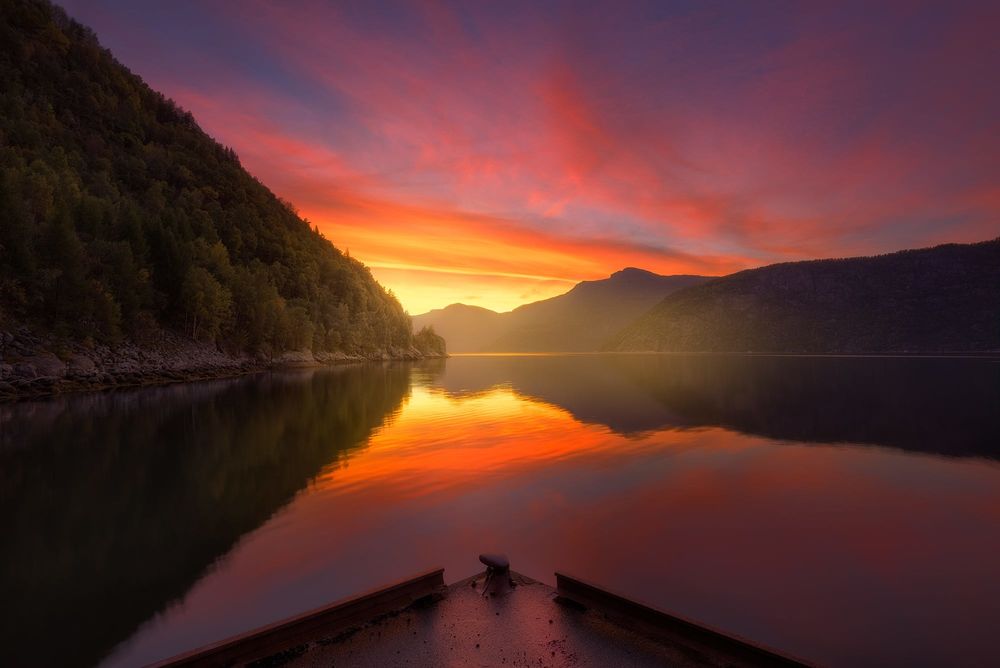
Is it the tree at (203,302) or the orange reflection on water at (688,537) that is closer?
the orange reflection on water at (688,537)

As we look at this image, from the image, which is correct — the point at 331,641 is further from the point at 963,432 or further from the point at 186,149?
the point at 186,149

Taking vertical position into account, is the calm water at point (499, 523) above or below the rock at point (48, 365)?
below

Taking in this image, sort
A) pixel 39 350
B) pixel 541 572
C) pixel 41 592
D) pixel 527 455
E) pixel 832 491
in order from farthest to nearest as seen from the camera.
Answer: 1. pixel 39 350
2. pixel 527 455
3. pixel 832 491
4. pixel 541 572
5. pixel 41 592

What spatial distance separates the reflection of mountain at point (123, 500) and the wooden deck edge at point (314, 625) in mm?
3328

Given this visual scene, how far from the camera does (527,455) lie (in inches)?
1043

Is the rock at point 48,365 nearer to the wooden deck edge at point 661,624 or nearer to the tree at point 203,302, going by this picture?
the tree at point 203,302

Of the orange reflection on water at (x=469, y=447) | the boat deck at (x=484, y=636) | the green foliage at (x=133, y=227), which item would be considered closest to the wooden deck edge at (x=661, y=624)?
the boat deck at (x=484, y=636)

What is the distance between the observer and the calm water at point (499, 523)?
10.1 metres

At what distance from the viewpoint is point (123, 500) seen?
1773 cm

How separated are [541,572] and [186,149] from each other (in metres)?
205

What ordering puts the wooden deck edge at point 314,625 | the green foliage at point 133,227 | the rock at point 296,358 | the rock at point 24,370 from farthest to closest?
the rock at point 296,358, the green foliage at point 133,227, the rock at point 24,370, the wooden deck edge at point 314,625

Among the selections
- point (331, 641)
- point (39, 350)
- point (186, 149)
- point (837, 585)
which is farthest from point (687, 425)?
point (186, 149)

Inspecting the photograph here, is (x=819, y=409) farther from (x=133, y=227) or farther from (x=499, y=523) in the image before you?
(x=133, y=227)

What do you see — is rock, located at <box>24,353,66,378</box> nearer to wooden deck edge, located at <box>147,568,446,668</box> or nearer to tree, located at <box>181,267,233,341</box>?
tree, located at <box>181,267,233,341</box>
